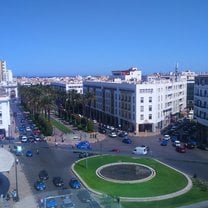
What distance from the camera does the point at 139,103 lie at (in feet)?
269

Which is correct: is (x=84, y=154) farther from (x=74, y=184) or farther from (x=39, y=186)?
(x=39, y=186)

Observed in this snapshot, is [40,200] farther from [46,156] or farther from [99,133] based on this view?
[99,133]

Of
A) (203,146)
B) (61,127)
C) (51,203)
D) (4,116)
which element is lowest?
(61,127)

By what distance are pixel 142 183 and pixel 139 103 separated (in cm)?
4066

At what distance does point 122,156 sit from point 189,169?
12971mm

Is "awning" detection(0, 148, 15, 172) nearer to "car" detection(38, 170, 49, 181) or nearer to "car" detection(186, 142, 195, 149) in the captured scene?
"car" detection(38, 170, 49, 181)

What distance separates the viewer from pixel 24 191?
40.3 meters

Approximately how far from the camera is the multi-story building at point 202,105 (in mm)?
66344

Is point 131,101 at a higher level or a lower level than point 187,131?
higher

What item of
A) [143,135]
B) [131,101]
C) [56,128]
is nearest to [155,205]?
[143,135]

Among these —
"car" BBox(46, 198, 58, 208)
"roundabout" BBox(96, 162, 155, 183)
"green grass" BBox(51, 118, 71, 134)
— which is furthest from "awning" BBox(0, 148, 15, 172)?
"green grass" BBox(51, 118, 71, 134)

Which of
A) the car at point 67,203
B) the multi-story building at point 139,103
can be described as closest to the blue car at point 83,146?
the multi-story building at point 139,103

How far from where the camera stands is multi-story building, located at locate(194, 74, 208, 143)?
66344mm

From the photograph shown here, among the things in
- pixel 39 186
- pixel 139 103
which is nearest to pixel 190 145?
pixel 139 103
